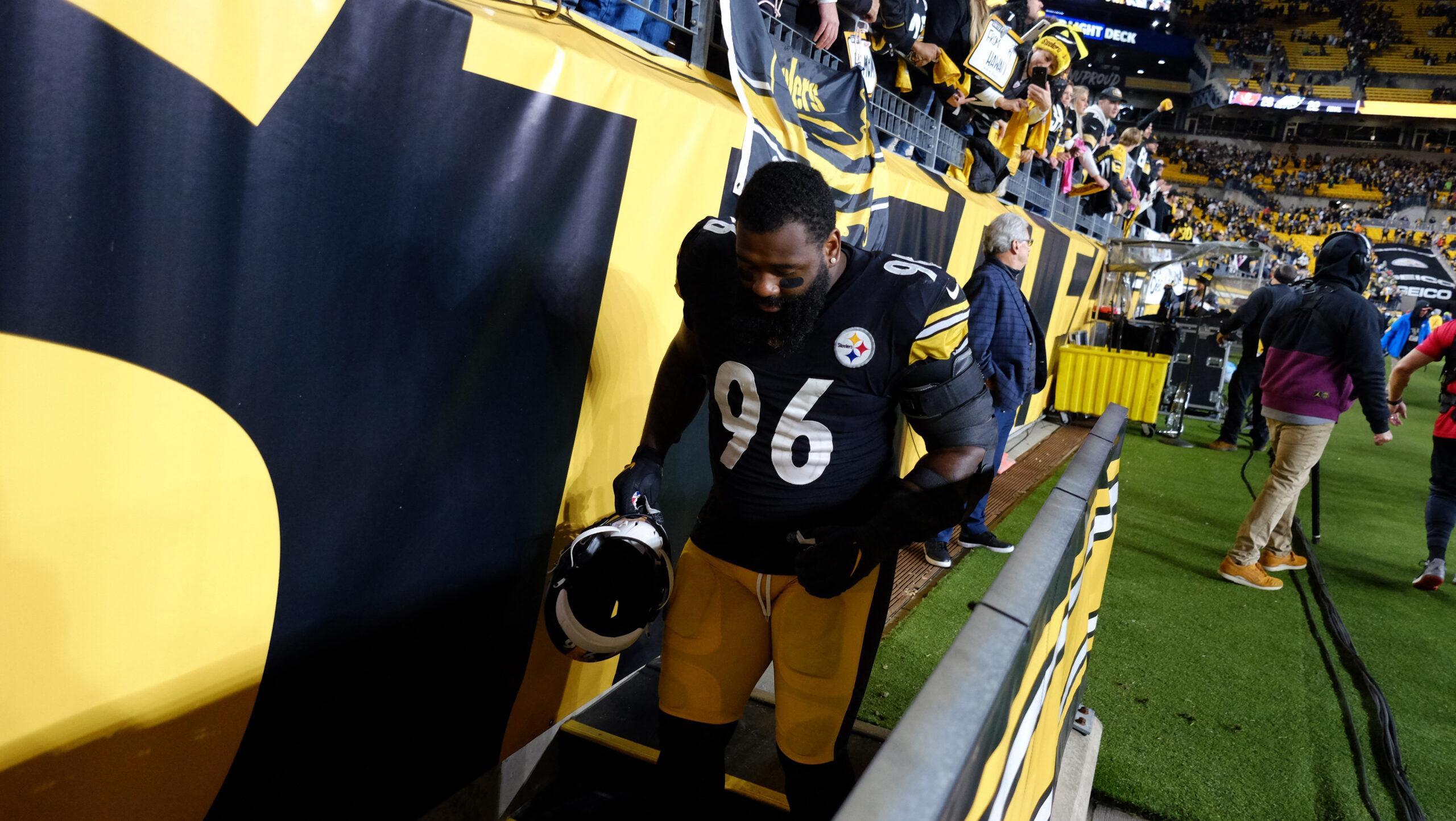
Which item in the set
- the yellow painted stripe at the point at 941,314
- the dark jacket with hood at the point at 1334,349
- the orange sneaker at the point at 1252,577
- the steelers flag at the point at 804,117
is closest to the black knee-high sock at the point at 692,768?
the yellow painted stripe at the point at 941,314

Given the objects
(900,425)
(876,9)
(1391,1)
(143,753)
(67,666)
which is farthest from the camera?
(1391,1)

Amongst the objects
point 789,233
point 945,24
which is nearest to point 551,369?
point 789,233

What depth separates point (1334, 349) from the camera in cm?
454

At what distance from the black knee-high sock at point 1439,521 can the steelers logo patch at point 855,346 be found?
197 inches

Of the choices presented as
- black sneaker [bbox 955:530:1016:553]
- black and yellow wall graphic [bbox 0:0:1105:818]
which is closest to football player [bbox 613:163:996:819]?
black and yellow wall graphic [bbox 0:0:1105:818]

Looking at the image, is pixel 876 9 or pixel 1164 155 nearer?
pixel 876 9

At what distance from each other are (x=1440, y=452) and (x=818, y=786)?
5076mm

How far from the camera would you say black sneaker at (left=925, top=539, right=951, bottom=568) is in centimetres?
493

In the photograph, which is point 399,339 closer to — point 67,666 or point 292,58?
point 292,58

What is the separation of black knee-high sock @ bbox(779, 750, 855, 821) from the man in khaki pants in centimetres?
394

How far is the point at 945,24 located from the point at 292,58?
217 inches

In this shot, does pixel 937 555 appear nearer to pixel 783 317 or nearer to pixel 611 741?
pixel 611 741

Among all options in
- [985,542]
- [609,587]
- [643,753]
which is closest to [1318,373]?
[985,542]

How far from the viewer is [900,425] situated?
5.11 meters
